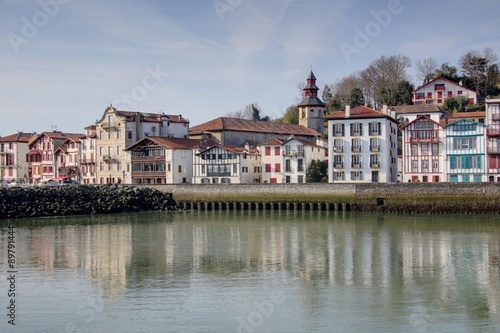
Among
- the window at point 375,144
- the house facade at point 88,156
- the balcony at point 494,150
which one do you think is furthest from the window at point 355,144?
the house facade at point 88,156

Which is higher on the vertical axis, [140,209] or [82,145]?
[82,145]

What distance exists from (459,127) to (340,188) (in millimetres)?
13795

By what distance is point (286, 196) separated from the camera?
61.0 meters

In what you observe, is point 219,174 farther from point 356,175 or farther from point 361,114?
point 361,114

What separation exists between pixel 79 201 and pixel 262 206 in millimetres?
17272

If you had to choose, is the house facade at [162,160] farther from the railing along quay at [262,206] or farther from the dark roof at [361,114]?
the dark roof at [361,114]

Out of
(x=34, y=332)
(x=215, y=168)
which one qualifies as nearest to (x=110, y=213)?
(x=215, y=168)

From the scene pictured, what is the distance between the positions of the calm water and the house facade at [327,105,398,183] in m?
19.2

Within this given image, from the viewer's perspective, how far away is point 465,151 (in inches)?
2434

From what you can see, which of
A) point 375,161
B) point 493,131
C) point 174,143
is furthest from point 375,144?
point 174,143

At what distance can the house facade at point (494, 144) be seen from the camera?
198ft

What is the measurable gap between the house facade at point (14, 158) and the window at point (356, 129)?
50.8 meters

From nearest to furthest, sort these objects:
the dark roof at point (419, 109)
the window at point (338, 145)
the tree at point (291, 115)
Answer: the window at point (338, 145), the dark roof at point (419, 109), the tree at point (291, 115)

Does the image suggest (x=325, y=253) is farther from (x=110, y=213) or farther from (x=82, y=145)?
(x=82, y=145)
